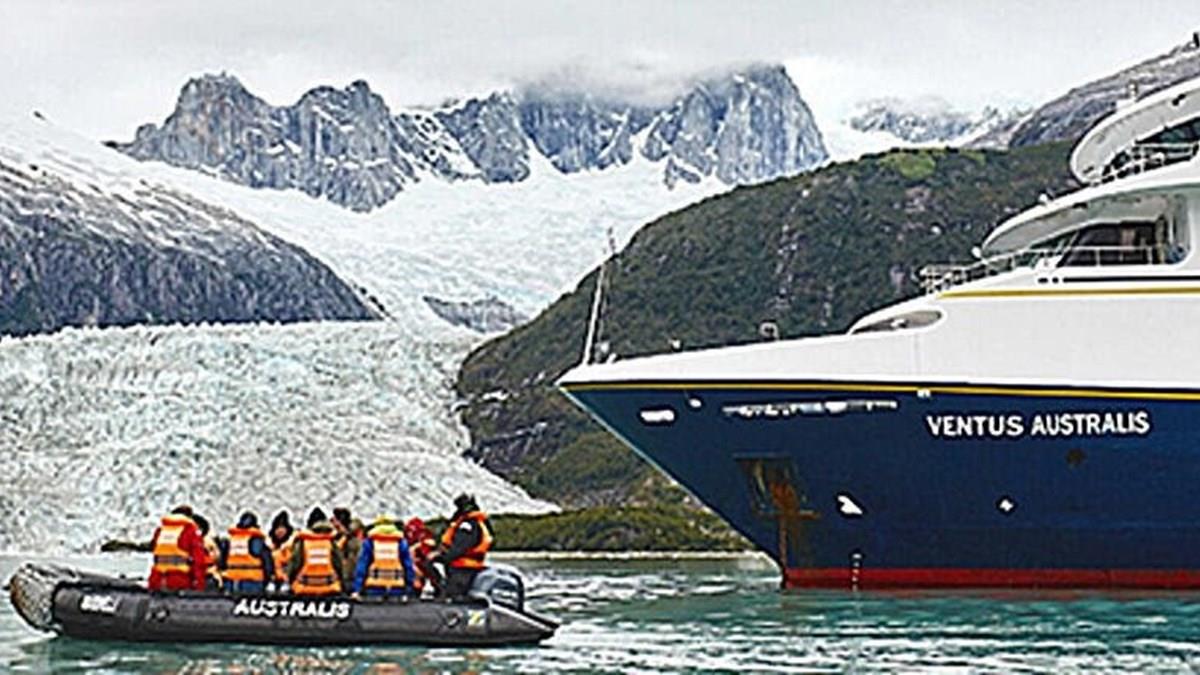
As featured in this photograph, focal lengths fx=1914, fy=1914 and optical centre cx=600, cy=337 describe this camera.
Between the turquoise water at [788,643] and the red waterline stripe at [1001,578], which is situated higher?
the red waterline stripe at [1001,578]

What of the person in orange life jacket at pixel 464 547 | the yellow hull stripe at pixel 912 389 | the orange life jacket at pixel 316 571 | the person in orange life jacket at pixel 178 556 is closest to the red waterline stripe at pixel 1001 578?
the yellow hull stripe at pixel 912 389

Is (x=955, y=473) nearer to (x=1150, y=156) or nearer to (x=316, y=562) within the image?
(x=1150, y=156)

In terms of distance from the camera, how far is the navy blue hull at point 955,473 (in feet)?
90.9

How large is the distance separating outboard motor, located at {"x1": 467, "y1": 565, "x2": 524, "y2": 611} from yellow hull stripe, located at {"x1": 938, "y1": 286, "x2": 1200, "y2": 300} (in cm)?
945

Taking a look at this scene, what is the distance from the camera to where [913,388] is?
1119 inches

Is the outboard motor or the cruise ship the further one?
the cruise ship

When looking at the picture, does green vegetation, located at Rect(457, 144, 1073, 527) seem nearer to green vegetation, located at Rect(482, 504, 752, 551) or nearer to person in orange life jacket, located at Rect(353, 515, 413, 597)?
green vegetation, located at Rect(482, 504, 752, 551)

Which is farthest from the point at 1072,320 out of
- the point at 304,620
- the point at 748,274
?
the point at 748,274

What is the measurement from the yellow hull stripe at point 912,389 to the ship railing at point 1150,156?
13.4 feet

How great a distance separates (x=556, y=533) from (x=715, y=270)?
36.5m

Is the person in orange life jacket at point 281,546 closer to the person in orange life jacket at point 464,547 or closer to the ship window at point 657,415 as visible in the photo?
the person in orange life jacket at point 464,547

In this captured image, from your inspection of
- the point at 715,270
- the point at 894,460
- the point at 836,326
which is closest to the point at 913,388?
the point at 894,460

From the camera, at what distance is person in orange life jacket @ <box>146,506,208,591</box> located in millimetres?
22906

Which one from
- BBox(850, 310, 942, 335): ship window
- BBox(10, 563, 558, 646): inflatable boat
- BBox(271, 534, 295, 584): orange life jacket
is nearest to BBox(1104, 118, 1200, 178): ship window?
BBox(850, 310, 942, 335): ship window
